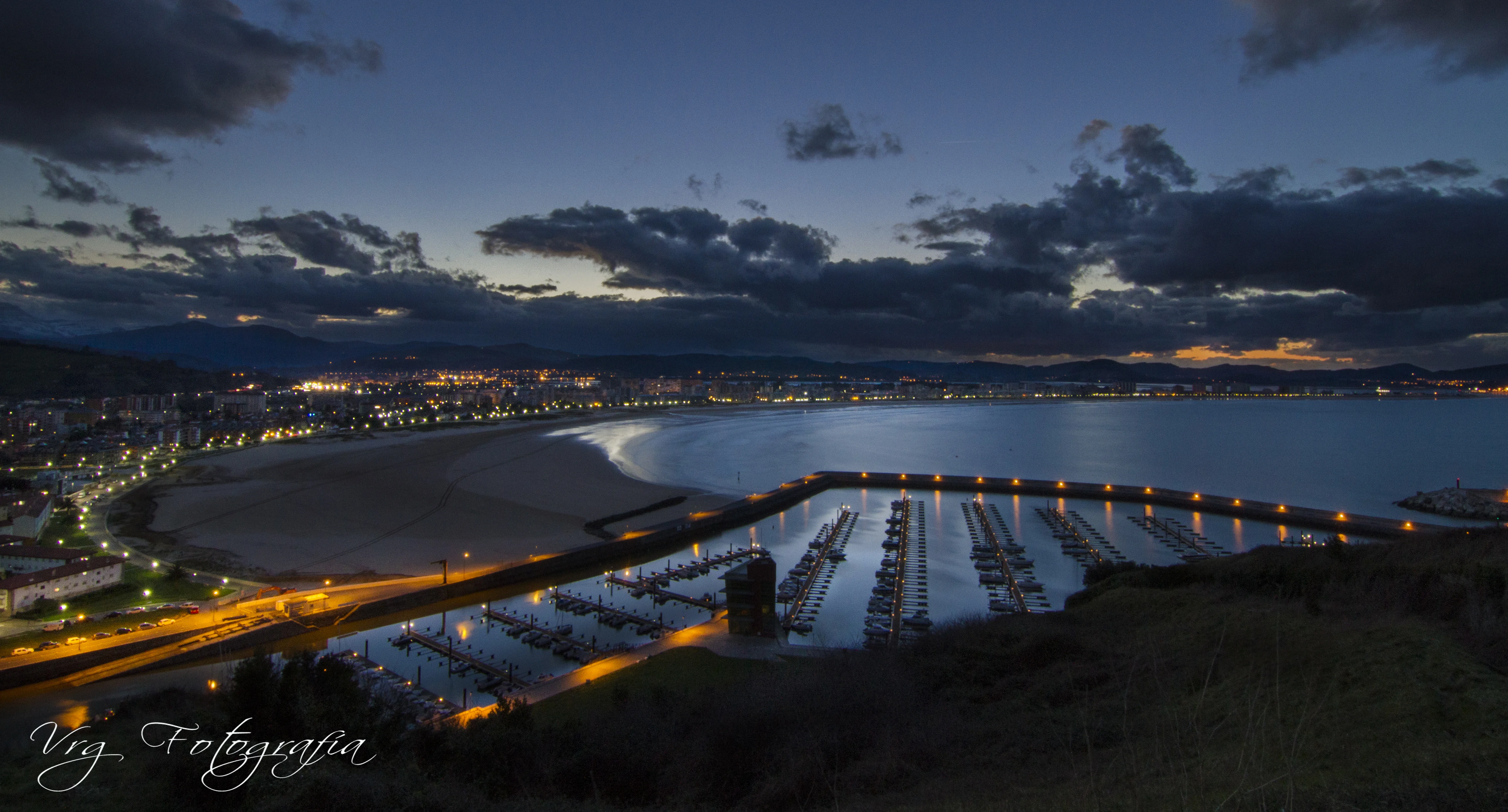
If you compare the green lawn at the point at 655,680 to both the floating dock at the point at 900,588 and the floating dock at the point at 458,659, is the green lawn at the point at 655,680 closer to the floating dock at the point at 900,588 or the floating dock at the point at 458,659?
the floating dock at the point at 458,659

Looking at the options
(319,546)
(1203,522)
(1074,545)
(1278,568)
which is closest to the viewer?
(1278,568)

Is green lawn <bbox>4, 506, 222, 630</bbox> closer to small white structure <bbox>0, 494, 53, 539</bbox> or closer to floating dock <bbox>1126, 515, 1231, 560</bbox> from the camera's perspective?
small white structure <bbox>0, 494, 53, 539</bbox>

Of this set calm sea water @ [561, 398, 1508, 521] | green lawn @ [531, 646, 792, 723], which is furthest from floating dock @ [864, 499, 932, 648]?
calm sea water @ [561, 398, 1508, 521]

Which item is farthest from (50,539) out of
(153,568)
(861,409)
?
(861,409)

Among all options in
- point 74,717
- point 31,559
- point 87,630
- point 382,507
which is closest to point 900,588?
point 74,717

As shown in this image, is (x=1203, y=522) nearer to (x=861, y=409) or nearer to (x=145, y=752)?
(x=145, y=752)
